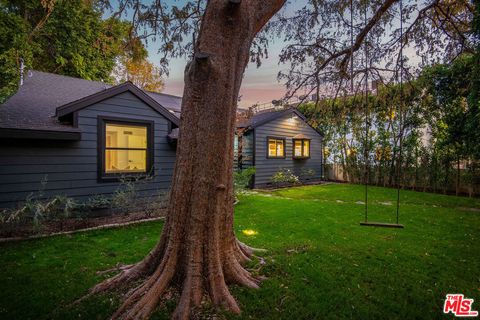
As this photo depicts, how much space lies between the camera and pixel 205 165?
8.20 ft

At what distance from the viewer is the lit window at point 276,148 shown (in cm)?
1347

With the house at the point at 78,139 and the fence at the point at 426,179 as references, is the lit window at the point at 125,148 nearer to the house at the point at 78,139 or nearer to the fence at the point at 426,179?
the house at the point at 78,139

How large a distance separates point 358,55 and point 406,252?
16.8 ft

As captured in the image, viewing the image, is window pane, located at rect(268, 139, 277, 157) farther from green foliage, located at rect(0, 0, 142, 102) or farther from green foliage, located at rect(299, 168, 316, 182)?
green foliage, located at rect(0, 0, 142, 102)

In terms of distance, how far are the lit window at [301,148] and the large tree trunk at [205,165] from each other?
12.5 meters

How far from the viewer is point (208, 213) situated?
8.25 ft

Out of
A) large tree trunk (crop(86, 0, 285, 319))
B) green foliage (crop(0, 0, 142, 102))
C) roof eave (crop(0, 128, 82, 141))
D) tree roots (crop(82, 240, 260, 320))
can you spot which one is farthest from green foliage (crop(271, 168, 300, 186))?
large tree trunk (crop(86, 0, 285, 319))

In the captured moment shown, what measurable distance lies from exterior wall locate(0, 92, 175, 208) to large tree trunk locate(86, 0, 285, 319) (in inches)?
177

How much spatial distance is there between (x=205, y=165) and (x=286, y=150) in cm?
1214

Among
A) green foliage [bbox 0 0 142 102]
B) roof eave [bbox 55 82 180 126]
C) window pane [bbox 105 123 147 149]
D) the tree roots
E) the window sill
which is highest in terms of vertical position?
green foliage [bbox 0 0 142 102]

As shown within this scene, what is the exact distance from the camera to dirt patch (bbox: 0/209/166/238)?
16.2ft

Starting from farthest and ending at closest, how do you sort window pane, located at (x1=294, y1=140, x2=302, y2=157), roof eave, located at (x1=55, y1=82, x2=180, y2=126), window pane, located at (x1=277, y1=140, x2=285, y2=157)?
window pane, located at (x1=294, y1=140, x2=302, y2=157) → window pane, located at (x1=277, y1=140, x2=285, y2=157) → roof eave, located at (x1=55, y1=82, x2=180, y2=126)

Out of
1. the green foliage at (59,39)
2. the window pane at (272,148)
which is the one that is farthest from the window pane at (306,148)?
the green foliage at (59,39)

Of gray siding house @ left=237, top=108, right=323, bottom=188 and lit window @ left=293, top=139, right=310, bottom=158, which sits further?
lit window @ left=293, top=139, right=310, bottom=158
